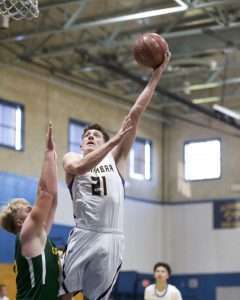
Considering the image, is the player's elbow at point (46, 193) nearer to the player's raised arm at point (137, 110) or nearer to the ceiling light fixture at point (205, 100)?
the player's raised arm at point (137, 110)

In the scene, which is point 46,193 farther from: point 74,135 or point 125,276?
point 125,276

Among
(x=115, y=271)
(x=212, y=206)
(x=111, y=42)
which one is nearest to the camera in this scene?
(x=115, y=271)

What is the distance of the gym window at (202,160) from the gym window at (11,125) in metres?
6.89

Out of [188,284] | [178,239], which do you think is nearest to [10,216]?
[188,284]

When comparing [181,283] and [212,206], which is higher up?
[212,206]

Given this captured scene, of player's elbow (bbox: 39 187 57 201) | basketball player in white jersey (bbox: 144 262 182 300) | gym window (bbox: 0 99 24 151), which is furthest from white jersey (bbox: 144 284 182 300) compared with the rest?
gym window (bbox: 0 99 24 151)

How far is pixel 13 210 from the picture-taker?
17.9 ft

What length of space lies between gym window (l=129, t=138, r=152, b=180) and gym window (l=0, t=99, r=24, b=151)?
4767 mm

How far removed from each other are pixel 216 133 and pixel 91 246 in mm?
18323

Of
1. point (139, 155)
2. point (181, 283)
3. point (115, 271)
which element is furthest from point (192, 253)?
point (115, 271)

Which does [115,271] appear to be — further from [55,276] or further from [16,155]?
[16,155]

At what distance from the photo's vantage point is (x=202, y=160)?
23734 mm

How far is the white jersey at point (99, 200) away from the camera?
5547 millimetres

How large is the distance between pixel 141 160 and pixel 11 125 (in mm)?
5986
